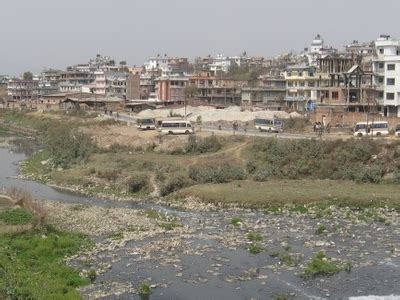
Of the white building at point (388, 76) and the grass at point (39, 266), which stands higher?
the white building at point (388, 76)

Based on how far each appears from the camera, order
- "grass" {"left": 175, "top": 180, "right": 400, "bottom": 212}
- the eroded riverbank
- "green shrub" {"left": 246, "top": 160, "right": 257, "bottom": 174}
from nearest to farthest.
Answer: the eroded riverbank, "grass" {"left": 175, "top": 180, "right": 400, "bottom": 212}, "green shrub" {"left": 246, "top": 160, "right": 257, "bottom": 174}

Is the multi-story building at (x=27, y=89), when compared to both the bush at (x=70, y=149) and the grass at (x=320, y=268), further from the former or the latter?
the grass at (x=320, y=268)

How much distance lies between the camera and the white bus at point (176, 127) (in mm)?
61438

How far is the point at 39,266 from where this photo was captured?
25234mm

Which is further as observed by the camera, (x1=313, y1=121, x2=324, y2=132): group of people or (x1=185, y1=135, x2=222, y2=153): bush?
(x1=313, y1=121, x2=324, y2=132): group of people

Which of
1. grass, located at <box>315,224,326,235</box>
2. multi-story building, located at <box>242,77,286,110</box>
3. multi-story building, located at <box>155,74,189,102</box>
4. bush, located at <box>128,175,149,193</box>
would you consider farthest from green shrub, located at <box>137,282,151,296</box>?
multi-story building, located at <box>155,74,189,102</box>

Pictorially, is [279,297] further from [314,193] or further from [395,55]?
[395,55]

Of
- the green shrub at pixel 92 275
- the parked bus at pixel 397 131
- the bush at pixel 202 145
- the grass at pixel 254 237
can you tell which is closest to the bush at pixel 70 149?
the bush at pixel 202 145

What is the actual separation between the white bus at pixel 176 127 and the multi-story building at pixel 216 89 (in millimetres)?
36208

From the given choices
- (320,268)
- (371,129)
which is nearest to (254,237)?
(320,268)

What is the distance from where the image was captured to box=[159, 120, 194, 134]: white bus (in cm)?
6144

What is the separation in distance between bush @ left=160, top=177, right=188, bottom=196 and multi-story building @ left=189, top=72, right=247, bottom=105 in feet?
181

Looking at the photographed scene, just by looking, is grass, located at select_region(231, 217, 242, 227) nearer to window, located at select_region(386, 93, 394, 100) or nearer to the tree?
window, located at select_region(386, 93, 394, 100)

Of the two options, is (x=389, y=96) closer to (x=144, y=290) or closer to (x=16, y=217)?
(x=16, y=217)
